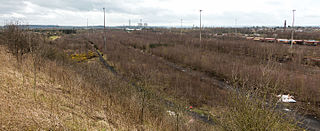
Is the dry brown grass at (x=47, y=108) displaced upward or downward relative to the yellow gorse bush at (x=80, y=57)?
downward

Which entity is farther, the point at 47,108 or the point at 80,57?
the point at 80,57

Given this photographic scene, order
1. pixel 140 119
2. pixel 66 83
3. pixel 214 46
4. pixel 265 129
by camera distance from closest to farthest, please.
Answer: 1. pixel 265 129
2. pixel 140 119
3. pixel 66 83
4. pixel 214 46

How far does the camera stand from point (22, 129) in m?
5.02

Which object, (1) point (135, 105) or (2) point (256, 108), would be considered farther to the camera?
(1) point (135, 105)

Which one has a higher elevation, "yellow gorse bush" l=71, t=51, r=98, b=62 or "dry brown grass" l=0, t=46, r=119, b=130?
"yellow gorse bush" l=71, t=51, r=98, b=62

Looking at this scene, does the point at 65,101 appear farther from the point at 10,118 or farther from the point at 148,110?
the point at 148,110

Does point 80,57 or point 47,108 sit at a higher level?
point 80,57

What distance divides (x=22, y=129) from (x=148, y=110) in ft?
14.0

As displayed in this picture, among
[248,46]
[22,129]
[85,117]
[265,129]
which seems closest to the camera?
[265,129]

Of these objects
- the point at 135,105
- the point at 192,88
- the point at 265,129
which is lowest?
the point at 192,88

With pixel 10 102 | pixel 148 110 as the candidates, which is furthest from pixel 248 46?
pixel 10 102

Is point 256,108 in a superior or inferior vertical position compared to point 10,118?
superior

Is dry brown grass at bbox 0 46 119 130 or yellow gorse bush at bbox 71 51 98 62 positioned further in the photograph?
yellow gorse bush at bbox 71 51 98 62

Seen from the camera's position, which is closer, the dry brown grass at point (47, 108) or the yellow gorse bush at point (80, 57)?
the dry brown grass at point (47, 108)
